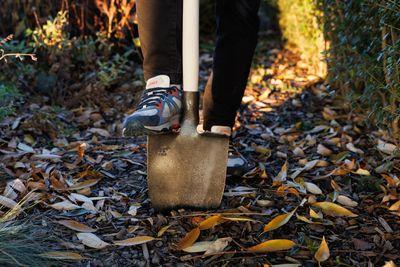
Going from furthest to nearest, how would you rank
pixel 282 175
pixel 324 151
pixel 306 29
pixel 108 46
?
pixel 306 29, pixel 108 46, pixel 324 151, pixel 282 175

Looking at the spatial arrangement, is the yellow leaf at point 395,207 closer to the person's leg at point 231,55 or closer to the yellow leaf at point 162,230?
the person's leg at point 231,55

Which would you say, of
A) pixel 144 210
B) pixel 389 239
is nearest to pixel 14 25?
pixel 144 210

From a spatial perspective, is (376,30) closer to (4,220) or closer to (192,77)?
(192,77)

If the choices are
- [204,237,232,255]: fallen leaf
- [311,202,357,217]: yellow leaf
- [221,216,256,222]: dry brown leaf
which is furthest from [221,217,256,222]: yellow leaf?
[311,202,357,217]: yellow leaf

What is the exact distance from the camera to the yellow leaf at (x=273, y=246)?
205 centimetres

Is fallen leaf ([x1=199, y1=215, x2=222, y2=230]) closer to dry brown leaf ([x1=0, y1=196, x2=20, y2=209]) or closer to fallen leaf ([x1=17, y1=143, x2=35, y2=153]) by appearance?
dry brown leaf ([x1=0, y1=196, x2=20, y2=209])

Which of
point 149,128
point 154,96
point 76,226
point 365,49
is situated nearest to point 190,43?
point 154,96

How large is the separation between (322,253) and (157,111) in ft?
2.46

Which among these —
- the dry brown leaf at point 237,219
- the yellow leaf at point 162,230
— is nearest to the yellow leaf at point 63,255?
the yellow leaf at point 162,230

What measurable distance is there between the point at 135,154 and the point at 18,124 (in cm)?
75

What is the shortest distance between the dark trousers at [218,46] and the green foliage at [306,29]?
5.24 feet

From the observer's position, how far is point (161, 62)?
222 centimetres

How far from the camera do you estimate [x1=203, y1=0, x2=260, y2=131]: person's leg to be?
7.82ft

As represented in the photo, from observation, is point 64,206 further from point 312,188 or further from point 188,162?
point 312,188
